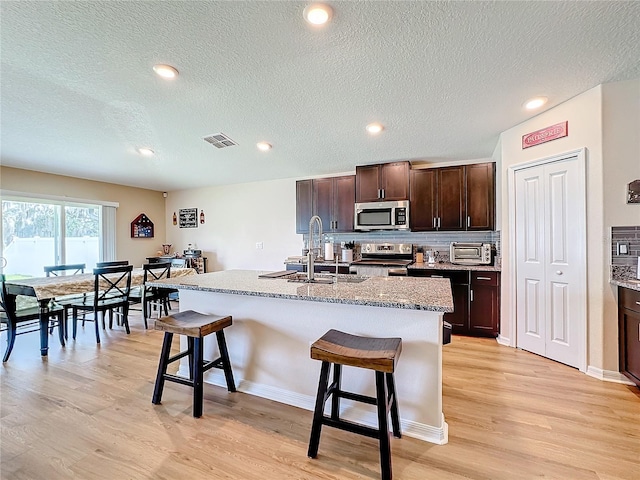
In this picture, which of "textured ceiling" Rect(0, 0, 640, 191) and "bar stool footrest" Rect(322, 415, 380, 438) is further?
"textured ceiling" Rect(0, 0, 640, 191)

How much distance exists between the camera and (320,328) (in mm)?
2023

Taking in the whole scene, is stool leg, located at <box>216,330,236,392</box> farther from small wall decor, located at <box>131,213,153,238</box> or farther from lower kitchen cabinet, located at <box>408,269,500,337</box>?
small wall decor, located at <box>131,213,153,238</box>

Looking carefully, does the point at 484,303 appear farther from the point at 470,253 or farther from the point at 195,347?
the point at 195,347

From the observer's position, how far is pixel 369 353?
4.96ft

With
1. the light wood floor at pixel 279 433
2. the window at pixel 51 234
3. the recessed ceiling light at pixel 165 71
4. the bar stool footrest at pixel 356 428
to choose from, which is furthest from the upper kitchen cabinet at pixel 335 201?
the window at pixel 51 234

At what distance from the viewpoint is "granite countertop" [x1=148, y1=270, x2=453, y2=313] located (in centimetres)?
164

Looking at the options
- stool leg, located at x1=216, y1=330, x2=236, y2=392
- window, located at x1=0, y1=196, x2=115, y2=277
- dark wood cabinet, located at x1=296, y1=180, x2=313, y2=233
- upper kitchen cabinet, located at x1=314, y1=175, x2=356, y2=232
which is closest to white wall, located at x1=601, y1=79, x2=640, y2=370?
upper kitchen cabinet, located at x1=314, y1=175, x2=356, y2=232

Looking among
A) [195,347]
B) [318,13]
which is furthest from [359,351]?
[318,13]

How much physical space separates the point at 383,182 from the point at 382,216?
0.50m

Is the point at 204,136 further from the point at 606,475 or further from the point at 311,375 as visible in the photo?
the point at 606,475

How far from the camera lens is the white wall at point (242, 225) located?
531cm

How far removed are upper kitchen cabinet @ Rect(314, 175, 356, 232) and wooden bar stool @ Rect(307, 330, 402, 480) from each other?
9.34 ft

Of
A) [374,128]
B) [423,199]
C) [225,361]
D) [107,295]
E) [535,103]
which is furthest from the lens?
[423,199]

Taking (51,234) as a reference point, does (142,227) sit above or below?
above
